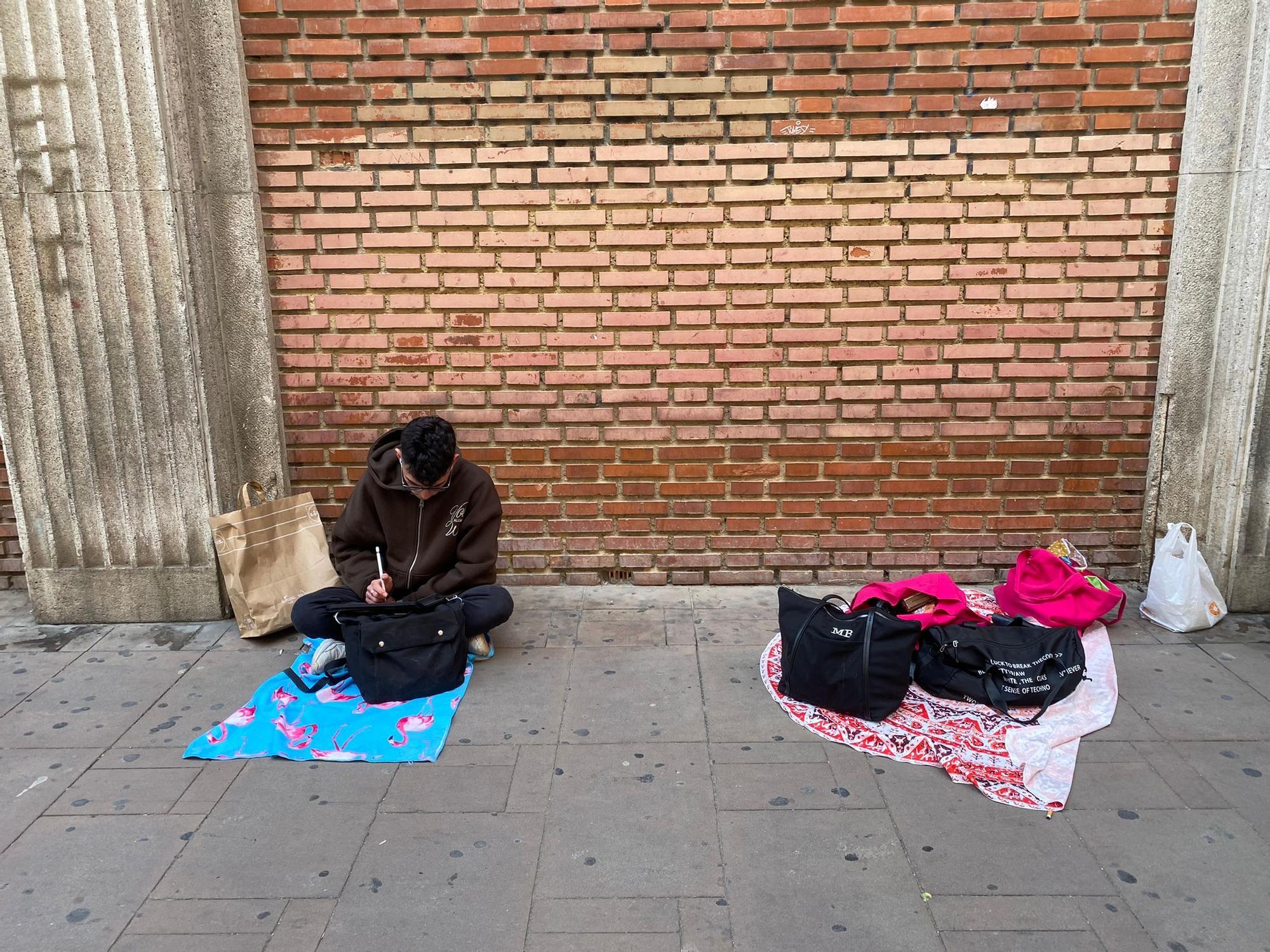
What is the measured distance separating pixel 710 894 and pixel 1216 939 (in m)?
1.41

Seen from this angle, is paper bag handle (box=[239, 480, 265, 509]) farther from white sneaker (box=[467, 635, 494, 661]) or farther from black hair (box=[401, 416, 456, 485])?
white sneaker (box=[467, 635, 494, 661])

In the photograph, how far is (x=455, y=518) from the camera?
4.26 m

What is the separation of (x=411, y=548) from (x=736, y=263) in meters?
2.25

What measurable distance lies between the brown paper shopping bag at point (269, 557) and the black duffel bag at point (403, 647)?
2.52 ft

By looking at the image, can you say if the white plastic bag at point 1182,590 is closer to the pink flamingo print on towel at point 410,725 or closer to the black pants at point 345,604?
the black pants at point 345,604

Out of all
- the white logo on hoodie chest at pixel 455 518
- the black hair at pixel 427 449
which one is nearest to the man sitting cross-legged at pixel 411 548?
the white logo on hoodie chest at pixel 455 518

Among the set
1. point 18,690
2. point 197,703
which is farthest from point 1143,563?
point 18,690

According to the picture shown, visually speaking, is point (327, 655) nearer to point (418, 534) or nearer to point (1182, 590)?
point (418, 534)

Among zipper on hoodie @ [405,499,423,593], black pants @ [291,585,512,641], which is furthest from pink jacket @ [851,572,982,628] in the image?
zipper on hoodie @ [405,499,423,593]

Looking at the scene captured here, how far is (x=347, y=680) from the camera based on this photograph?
4035 millimetres

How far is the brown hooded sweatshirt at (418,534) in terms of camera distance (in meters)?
4.23

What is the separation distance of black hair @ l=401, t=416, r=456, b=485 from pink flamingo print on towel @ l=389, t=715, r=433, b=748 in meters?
1.00

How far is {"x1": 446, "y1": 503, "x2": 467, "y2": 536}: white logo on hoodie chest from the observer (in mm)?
4250

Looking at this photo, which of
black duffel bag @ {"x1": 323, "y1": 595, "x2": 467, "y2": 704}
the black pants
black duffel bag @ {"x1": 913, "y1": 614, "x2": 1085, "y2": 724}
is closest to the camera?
black duffel bag @ {"x1": 913, "y1": 614, "x2": 1085, "y2": 724}
